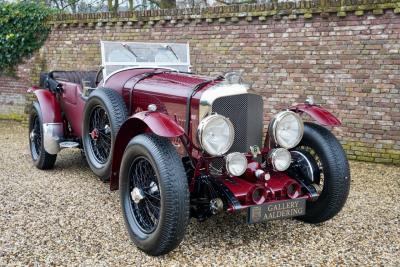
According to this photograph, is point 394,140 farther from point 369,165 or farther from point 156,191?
point 156,191

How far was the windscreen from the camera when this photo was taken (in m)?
→ 5.22

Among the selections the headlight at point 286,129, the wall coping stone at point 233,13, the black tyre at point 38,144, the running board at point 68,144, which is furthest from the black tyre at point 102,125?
the wall coping stone at point 233,13

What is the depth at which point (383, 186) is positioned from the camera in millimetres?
5465

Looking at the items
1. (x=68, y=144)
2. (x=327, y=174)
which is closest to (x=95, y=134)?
(x=68, y=144)

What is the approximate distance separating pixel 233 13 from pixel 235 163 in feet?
14.6

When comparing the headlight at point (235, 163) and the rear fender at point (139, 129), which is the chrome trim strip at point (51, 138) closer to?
the rear fender at point (139, 129)

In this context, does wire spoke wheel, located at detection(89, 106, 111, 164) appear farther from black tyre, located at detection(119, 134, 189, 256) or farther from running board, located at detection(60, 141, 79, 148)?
black tyre, located at detection(119, 134, 189, 256)

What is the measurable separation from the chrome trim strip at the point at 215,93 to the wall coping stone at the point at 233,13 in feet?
11.3

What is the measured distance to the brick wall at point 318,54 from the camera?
20.7 ft

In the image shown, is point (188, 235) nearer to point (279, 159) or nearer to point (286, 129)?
point (279, 159)

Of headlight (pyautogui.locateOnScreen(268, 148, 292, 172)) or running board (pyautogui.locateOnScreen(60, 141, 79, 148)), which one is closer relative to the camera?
headlight (pyautogui.locateOnScreen(268, 148, 292, 172))

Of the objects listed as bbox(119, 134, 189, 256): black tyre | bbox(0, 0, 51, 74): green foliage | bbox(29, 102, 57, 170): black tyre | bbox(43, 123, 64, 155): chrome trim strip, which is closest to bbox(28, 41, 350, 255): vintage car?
bbox(119, 134, 189, 256): black tyre

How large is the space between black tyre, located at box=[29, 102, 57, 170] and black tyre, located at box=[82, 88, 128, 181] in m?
1.12

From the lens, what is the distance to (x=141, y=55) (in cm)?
539
